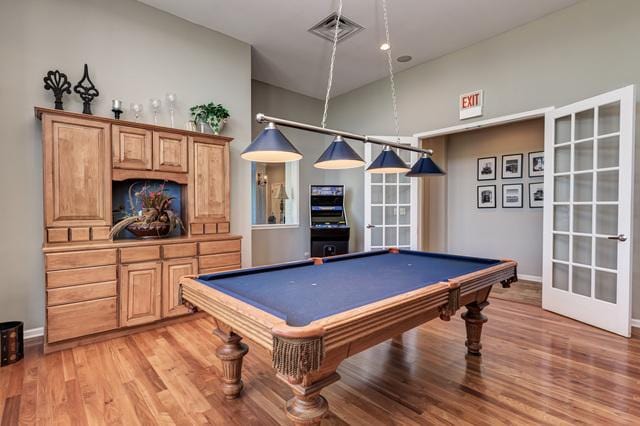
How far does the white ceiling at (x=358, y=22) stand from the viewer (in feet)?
11.0

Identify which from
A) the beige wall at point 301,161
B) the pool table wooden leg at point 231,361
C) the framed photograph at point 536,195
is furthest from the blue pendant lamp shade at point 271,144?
the framed photograph at point 536,195

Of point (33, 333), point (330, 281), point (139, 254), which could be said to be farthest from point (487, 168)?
point (33, 333)

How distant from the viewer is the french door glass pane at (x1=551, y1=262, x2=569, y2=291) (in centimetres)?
342

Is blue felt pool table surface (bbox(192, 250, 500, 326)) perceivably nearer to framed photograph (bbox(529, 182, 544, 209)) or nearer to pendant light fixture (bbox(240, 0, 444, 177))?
pendant light fixture (bbox(240, 0, 444, 177))

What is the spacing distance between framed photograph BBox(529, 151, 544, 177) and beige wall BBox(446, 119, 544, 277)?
0.26 ft

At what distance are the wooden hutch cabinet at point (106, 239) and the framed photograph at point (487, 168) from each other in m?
4.79

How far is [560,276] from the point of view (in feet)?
11.4

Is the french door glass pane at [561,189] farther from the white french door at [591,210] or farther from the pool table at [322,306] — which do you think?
the pool table at [322,306]

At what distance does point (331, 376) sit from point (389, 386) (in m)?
1.00

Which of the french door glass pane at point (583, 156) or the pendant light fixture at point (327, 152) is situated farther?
the french door glass pane at point (583, 156)

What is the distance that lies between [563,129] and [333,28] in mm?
2869

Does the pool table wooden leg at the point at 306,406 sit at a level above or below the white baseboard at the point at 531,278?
above

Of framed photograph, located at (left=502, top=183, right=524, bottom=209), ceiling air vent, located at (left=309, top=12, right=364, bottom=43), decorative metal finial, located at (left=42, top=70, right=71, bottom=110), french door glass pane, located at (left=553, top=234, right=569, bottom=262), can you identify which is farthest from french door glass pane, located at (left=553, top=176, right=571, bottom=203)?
decorative metal finial, located at (left=42, top=70, right=71, bottom=110)

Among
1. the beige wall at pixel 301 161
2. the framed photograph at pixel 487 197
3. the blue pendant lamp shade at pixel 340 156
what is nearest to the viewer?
the blue pendant lamp shade at pixel 340 156
